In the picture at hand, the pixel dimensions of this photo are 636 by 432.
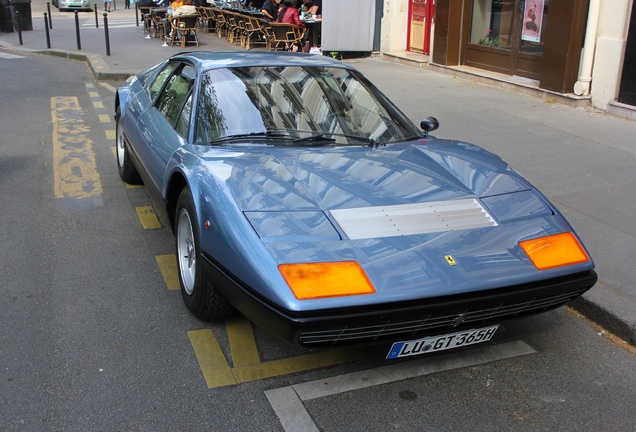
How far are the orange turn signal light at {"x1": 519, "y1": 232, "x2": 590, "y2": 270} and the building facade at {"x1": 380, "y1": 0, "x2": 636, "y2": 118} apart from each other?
660 centimetres

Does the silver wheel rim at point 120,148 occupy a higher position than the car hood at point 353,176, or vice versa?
the car hood at point 353,176

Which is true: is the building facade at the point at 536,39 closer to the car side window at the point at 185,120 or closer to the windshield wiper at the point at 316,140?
the windshield wiper at the point at 316,140

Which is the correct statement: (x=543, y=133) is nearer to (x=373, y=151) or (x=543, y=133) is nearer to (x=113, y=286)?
(x=373, y=151)

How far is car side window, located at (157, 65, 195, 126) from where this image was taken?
188 inches

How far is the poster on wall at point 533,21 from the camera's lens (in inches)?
436

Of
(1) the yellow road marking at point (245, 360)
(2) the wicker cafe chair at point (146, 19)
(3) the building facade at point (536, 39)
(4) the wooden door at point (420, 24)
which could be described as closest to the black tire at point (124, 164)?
(1) the yellow road marking at point (245, 360)

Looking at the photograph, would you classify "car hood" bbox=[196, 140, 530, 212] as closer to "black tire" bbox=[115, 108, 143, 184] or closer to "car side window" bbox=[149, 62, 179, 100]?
"car side window" bbox=[149, 62, 179, 100]

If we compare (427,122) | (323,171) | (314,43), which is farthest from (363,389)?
(314,43)

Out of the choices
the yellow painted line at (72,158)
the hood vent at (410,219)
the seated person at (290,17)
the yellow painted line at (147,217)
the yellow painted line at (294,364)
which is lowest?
the yellow painted line at (294,364)

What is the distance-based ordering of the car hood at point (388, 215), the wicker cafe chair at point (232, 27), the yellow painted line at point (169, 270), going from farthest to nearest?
1. the wicker cafe chair at point (232, 27)
2. the yellow painted line at point (169, 270)
3. the car hood at point (388, 215)

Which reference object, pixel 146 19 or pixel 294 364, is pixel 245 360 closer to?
pixel 294 364

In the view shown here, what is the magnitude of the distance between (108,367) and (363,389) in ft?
4.44

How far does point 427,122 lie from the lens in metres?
4.84

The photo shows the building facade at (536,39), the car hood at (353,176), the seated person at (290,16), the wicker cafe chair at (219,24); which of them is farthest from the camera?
the wicker cafe chair at (219,24)
